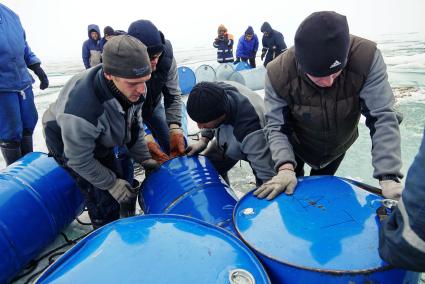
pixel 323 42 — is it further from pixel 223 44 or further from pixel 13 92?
pixel 223 44

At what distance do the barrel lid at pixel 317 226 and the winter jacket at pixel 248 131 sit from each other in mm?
601

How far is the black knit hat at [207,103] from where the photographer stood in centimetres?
199

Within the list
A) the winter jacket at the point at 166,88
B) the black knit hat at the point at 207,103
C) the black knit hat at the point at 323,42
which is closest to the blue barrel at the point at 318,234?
the black knit hat at the point at 323,42

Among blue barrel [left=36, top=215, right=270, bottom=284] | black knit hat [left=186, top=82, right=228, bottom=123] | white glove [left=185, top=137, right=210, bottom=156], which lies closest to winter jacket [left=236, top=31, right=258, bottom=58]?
white glove [left=185, top=137, right=210, bottom=156]

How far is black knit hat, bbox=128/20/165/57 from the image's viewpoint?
7.23 ft

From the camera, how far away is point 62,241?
2.49 meters

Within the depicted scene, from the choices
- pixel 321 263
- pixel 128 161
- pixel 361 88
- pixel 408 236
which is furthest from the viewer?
pixel 128 161

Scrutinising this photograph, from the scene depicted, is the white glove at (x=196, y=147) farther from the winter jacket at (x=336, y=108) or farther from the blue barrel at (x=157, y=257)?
the blue barrel at (x=157, y=257)

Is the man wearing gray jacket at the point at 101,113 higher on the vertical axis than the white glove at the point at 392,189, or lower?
higher

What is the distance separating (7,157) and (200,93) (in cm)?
211

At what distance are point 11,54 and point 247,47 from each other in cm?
821

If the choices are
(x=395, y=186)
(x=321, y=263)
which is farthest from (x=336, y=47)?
(x=321, y=263)

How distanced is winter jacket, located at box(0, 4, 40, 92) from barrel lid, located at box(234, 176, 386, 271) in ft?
8.36

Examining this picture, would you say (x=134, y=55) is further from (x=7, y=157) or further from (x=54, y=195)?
(x=7, y=157)
